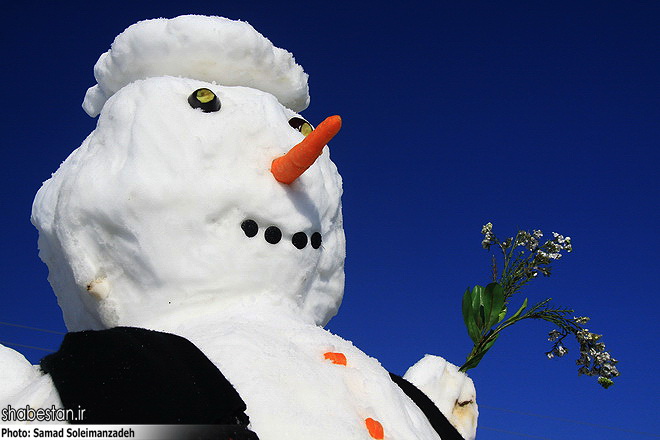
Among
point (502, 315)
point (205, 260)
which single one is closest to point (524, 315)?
point (502, 315)

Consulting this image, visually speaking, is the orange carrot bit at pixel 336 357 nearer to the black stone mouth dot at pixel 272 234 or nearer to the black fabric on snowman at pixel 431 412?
the black stone mouth dot at pixel 272 234

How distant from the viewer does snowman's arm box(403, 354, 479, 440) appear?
2197mm

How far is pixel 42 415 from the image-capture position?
50.3 inches

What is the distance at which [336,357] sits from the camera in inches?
64.1

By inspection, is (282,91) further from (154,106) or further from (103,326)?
(103,326)

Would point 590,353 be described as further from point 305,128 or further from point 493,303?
point 305,128

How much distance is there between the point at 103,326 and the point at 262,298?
17.7 inches

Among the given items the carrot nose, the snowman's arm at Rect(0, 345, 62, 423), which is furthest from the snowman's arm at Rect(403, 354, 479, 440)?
the snowman's arm at Rect(0, 345, 62, 423)

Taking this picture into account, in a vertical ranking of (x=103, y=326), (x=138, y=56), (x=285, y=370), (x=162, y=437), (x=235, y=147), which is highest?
(x=138, y=56)

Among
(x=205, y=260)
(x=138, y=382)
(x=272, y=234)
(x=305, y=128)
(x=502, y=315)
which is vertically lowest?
(x=138, y=382)

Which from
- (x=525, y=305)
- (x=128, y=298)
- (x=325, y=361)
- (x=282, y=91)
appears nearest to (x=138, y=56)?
(x=282, y=91)

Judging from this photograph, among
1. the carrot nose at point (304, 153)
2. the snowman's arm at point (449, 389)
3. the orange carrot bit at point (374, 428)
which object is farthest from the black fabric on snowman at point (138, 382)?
the snowman's arm at point (449, 389)

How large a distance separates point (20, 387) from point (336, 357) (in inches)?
26.6

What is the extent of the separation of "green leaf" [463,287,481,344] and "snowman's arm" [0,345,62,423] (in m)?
1.44
